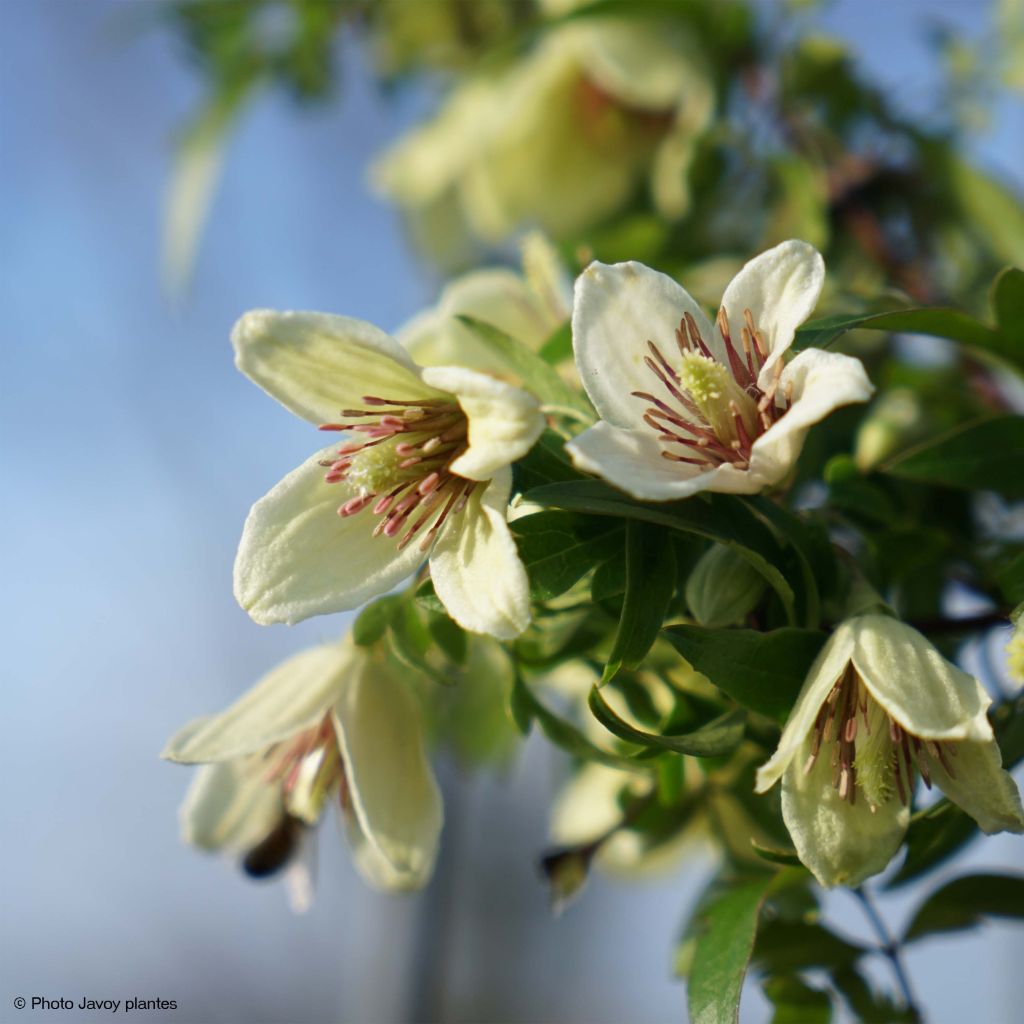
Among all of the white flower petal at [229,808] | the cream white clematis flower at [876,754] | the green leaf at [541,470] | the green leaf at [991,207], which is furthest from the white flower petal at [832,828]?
the green leaf at [991,207]

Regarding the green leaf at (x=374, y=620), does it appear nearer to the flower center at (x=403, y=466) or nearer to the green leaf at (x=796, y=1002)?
the flower center at (x=403, y=466)

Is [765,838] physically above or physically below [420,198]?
below

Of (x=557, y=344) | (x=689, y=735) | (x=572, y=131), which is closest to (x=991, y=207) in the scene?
(x=572, y=131)

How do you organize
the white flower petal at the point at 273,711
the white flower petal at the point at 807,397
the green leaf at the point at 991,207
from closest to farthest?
the white flower petal at the point at 807,397 → the white flower petal at the point at 273,711 → the green leaf at the point at 991,207

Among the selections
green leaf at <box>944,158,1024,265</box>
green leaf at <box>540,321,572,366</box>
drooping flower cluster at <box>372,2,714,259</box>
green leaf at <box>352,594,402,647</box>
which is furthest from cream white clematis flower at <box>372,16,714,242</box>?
green leaf at <box>352,594,402,647</box>

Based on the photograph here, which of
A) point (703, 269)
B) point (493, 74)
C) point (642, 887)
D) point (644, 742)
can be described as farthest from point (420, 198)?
point (644, 742)

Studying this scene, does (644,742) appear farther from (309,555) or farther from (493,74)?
(493,74)
